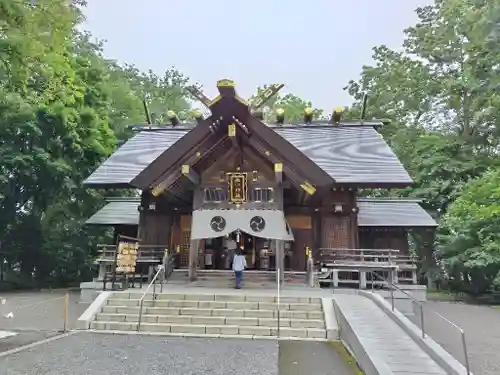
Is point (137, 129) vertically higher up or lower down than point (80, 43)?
lower down

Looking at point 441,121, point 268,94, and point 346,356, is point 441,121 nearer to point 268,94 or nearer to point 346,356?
point 268,94

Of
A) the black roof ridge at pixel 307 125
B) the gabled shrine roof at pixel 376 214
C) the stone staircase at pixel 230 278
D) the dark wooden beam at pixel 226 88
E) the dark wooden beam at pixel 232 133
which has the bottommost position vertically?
the stone staircase at pixel 230 278

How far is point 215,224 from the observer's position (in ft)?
42.3

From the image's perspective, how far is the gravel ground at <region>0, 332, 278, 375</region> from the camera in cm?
585

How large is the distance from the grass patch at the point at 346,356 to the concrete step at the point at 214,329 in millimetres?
556

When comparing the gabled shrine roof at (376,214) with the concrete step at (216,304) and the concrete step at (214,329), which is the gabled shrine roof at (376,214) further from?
the concrete step at (214,329)

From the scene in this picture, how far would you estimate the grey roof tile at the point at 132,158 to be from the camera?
1625 centimetres

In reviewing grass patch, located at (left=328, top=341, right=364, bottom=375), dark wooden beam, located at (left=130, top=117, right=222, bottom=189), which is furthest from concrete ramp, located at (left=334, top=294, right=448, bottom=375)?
dark wooden beam, located at (left=130, top=117, right=222, bottom=189)

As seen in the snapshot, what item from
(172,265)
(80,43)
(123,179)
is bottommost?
(172,265)

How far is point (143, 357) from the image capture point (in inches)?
261

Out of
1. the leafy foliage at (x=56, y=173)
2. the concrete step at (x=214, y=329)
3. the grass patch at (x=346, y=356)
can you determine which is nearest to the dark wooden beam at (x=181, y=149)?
the leafy foliage at (x=56, y=173)

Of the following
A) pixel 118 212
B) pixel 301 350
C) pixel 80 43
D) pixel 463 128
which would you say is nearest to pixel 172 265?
pixel 118 212

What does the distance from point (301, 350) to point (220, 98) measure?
23.5 ft

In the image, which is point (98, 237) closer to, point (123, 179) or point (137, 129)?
point (137, 129)
